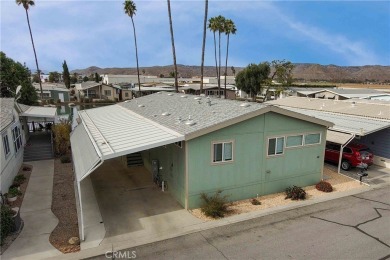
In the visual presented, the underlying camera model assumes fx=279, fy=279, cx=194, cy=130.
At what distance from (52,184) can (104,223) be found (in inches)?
247

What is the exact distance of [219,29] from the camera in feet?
174

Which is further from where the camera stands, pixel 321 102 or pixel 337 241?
pixel 321 102

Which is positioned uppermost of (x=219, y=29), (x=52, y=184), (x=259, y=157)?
(x=219, y=29)

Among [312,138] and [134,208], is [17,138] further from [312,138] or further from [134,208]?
[312,138]

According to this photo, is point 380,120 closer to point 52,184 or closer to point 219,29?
point 52,184

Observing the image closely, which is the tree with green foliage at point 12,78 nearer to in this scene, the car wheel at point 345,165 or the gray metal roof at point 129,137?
the gray metal roof at point 129,137

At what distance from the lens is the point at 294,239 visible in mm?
10227

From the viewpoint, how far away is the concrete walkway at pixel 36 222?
938cm

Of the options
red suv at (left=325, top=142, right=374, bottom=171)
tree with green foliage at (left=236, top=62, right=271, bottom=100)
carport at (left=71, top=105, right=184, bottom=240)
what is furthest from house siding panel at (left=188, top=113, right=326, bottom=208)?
tree with green foliage at (left=236, top=62, right=271, bottom=100)

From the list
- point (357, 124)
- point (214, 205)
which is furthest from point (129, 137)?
point (357, 124)

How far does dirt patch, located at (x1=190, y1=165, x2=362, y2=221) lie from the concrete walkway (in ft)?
18.8

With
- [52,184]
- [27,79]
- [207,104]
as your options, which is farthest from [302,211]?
[27,79]

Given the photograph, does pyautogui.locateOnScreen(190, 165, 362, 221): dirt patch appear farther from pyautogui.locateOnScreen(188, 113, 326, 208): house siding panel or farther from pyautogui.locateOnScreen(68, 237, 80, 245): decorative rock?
pyautogui.locateOnScreen(68, 237, 80, 245): decorative rock

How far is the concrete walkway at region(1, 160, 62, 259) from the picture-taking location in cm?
938
